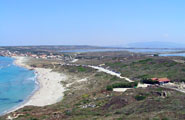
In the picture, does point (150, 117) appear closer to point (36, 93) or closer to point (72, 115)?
point (72, 115)

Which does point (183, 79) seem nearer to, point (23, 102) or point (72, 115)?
point (72, 115)

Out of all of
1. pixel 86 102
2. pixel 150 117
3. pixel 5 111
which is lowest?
pixel 5 111

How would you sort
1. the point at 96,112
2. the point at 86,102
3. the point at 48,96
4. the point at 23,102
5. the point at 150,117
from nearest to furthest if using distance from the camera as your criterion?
the point at 150,117 < the point at 96,112 < the point at 86,102 < the point at 23,102 < the point at 48,96

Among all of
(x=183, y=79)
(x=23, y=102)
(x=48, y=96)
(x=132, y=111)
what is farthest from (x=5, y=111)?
(x=183, y=79)

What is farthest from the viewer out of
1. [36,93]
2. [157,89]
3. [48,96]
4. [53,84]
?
[53,84]

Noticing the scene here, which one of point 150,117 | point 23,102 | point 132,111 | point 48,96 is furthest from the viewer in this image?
point 48,96

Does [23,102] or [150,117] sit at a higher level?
[150,117]

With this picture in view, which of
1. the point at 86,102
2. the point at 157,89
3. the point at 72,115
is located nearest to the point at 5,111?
the point at 86,102

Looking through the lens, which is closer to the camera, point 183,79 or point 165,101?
point 165,101

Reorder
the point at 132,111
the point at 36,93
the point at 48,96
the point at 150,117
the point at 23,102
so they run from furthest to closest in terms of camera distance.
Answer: the point at 36,93 → the point at 48,96 → the point at 23,102 → the point at 132,111 → the point at 150,117
